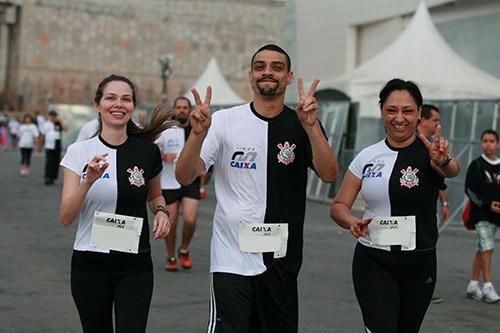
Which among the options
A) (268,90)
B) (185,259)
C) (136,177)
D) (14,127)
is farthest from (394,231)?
(14,127)

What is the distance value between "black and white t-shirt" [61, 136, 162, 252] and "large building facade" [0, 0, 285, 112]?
2762 inches

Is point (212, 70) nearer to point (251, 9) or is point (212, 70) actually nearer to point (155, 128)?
point (155, 128)

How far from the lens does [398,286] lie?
5.16 meters

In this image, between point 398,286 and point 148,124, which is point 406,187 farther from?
point 148,124

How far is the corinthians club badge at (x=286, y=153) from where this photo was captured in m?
5.04

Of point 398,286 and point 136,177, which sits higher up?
point 136,177

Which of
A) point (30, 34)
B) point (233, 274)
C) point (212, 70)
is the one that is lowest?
point (233, 274)

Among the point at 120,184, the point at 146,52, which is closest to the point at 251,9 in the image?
the point at 146,52

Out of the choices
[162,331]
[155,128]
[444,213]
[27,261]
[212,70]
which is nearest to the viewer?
[155,128]

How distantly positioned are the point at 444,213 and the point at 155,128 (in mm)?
4265

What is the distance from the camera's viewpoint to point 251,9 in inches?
3570

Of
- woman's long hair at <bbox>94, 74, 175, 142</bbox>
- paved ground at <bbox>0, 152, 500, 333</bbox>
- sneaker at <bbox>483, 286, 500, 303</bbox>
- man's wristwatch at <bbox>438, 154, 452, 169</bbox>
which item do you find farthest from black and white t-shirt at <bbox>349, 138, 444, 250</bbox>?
sneaker at <bbox>483, 286, 500, 303</bbox>

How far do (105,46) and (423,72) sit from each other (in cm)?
6259

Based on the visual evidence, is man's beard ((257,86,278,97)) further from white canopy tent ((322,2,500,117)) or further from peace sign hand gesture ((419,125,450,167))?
white canopy tent ((322,2,500,117))
